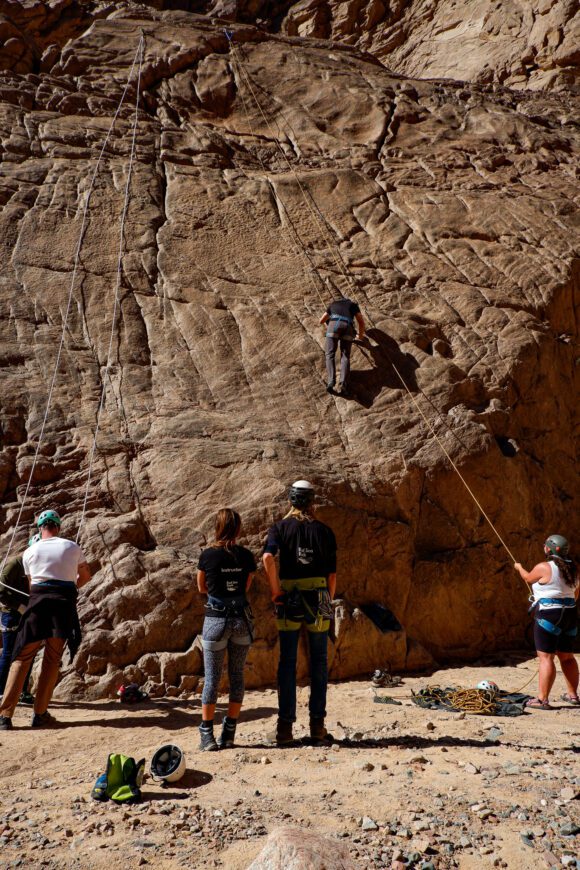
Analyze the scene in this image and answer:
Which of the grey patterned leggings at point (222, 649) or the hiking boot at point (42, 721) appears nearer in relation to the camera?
the grey patterned leggings at point (222, 649)

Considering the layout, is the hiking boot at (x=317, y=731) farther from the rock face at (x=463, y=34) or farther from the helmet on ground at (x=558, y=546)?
the rock face at (x=463, y=34)

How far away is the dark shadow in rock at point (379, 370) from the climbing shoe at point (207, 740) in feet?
16.1

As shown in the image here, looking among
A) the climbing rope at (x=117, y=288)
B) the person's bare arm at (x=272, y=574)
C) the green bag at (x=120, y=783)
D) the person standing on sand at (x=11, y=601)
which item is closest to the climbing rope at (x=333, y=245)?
the climbing rope at (x=117, y=288)

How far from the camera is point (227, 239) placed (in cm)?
1093

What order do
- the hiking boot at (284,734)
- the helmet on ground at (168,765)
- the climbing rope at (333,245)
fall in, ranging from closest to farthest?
the helmet on ground at (168,765)
the hiking boot at (284,734)
the climbing rope at (333,245)

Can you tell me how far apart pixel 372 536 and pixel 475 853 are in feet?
14.8

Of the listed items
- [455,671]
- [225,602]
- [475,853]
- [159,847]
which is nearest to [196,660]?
[225,602]

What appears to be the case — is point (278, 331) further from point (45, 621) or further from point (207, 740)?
point (207, 740)

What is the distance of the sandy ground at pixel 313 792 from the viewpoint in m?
3.42

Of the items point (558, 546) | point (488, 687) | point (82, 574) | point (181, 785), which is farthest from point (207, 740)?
point (558, 546)

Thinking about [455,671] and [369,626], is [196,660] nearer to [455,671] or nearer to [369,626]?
[369,626]

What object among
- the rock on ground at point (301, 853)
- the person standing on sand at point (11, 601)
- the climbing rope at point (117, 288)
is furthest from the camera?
the climbing rope at point (117, 288)

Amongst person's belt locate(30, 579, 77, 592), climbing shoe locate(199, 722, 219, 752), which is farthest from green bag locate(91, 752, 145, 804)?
person's belt locate(30, 579, 77, 592)

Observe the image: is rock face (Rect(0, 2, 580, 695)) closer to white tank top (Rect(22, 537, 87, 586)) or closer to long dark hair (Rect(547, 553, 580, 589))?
white tank top (Rect(22, 537, 87, 586))
